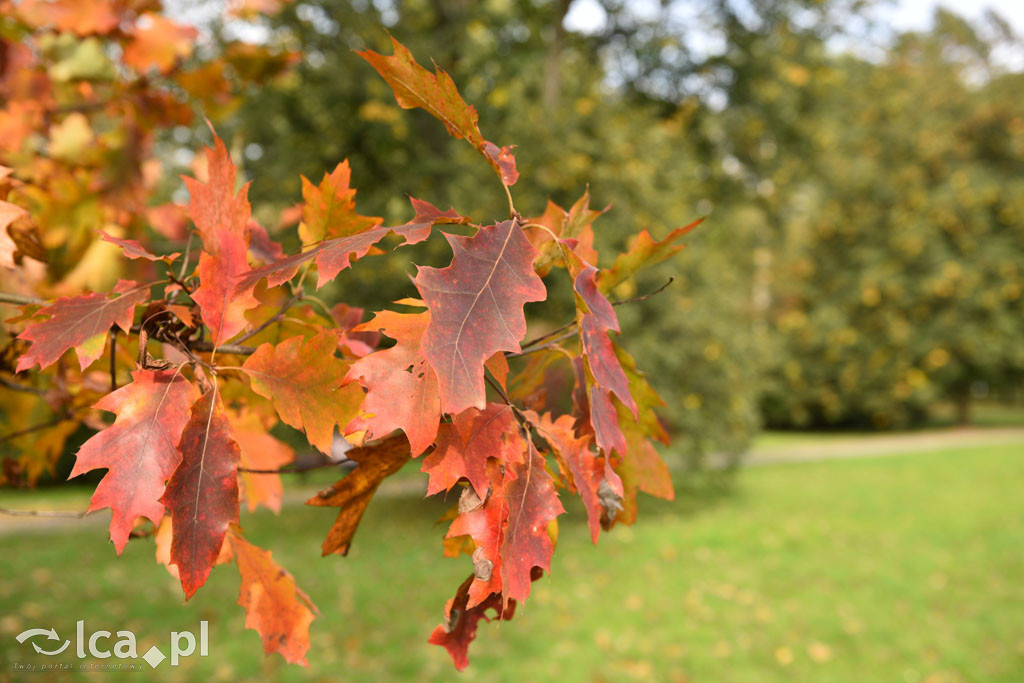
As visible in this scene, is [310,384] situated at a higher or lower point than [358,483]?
higher

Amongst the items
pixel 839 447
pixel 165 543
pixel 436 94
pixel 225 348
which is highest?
pixel 436 94

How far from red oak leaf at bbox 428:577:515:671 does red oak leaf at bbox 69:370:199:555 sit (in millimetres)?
333

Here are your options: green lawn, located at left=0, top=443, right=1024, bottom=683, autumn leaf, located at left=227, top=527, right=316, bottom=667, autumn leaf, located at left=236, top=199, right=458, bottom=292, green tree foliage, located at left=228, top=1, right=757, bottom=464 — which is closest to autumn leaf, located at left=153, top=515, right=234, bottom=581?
autumn leaf, located at left=227, top=527, right=316, bottom=667

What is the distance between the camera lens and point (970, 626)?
4.86 meters

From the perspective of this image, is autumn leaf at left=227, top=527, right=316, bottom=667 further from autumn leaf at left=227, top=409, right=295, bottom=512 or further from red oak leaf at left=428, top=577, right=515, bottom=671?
red oak leaf at left=428, top=577, right=515, bottom=671

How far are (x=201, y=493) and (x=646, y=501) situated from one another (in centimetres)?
953

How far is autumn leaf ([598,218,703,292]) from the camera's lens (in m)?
0.89

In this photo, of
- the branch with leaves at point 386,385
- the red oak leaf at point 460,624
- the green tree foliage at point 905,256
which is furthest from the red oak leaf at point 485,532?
the green tree foliage at point 905,256

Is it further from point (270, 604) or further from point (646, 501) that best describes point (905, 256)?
point (270, 604)

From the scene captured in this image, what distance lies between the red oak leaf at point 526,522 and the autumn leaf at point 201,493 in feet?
0.91

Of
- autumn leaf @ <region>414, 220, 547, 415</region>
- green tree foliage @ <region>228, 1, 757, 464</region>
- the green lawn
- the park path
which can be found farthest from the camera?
the park path

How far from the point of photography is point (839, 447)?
52.4 feet

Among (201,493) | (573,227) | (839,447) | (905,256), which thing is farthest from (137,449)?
(905,256)

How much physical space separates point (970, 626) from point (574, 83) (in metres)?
6.01
